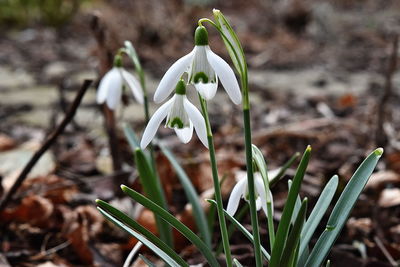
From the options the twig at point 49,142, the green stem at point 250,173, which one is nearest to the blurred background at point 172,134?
the twig at point 49,142

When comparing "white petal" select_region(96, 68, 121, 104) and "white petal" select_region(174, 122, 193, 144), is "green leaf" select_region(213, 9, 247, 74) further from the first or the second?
"white petal" select_region(96, 68, 121, 104)

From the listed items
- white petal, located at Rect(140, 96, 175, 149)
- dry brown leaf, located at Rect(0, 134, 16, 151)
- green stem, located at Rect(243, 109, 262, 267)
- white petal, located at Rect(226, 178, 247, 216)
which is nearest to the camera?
green stem, located at Rect(243, 109, 262, 267)

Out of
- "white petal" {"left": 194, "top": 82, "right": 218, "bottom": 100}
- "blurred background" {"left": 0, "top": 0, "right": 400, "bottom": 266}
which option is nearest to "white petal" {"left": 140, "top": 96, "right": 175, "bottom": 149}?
"white petal" {"left": 194, "top": 82, "right": 218, "bottom": 100}

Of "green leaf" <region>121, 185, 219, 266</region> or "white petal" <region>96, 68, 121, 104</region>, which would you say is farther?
"white petal" <region>96, 68, 121, 104</region>

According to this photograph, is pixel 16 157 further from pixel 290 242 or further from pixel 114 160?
pixel 290 242

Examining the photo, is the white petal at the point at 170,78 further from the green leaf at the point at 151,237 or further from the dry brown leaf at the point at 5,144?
the dry brown leaf at the point at 5,144

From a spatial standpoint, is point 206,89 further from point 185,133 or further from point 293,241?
point 293,241

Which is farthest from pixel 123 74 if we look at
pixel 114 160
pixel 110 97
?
pixel 114 160
